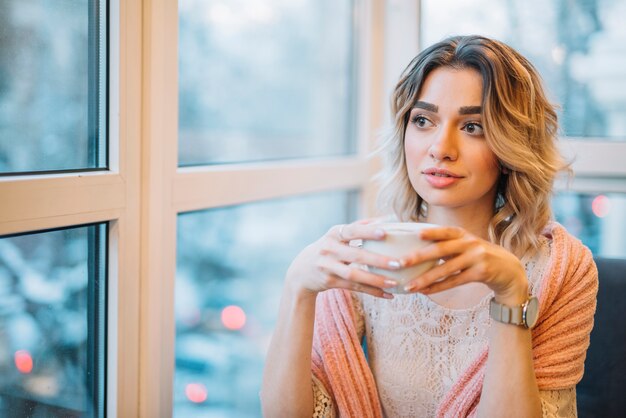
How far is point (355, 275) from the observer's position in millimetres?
974

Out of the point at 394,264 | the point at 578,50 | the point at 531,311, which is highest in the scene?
the point at 578,50

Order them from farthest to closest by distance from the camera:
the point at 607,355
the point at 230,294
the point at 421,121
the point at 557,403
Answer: the point at 230,294, the point at 607,355, the point at 421,121, the point at 557,403

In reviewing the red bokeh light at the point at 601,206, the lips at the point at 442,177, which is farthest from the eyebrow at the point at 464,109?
the red bokeh light at the point at 601,206

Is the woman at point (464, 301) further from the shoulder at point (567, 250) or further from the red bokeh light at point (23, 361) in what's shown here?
the red bokeh light at point (23, 361)

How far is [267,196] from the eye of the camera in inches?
67.0

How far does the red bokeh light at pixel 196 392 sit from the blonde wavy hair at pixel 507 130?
66 cm

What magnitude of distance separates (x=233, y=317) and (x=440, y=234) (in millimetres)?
961

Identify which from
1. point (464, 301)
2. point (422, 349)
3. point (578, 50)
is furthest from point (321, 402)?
point (578, 50)

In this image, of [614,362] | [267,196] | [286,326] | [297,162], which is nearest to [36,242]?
[286,326]

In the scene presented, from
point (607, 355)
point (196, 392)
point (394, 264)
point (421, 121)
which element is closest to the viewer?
point (394, 264)

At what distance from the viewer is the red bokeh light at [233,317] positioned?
174 cm

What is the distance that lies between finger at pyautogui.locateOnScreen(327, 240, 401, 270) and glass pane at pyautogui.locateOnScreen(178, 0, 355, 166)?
0.55 metres

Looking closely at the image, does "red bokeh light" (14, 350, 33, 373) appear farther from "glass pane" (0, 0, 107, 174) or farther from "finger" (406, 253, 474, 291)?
"finger" (406, 253, 474, 291)

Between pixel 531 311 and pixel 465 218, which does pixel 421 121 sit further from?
pixel 531 311
